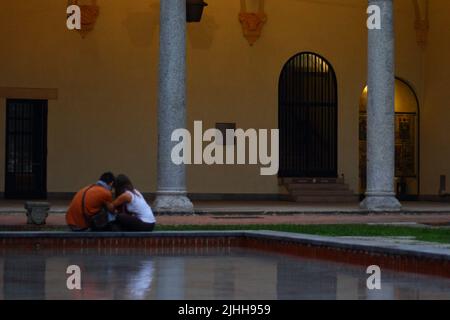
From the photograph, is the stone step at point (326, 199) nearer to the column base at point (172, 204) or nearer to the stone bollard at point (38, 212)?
the column base at point (172, 204)

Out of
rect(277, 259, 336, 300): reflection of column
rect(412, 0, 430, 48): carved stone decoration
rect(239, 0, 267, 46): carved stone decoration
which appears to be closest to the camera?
rect(277, 259, 336, 300): reflection of column

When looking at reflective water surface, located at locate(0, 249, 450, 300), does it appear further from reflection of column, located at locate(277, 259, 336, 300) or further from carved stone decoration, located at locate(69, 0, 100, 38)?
carved stone decoration, located at locate(69, 0, 100, 38)

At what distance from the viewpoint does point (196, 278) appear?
1145cm

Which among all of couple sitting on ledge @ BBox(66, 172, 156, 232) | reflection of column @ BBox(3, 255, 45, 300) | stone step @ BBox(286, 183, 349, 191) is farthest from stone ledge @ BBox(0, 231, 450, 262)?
stone step @ BBox(286, 183, 349, 191)

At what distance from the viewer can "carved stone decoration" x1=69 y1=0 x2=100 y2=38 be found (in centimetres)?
3027

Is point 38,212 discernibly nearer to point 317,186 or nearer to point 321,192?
point 321,192

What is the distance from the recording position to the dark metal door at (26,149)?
30.0m

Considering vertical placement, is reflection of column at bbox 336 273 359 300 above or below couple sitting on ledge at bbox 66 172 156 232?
below

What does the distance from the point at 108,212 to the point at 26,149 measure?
14.6 metres

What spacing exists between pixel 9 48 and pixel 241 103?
6.83 meters

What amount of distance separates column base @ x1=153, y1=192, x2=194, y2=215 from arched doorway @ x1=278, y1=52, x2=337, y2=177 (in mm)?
9095

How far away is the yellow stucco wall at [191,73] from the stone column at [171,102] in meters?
Answer: 7.45

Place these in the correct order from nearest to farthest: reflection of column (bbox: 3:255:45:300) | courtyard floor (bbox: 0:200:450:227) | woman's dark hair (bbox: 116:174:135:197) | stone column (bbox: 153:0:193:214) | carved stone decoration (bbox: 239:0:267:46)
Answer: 1. reflection of column (bbox: 3:255:45:300)
2. woman's dark hair (bbox: 116:174:135:197)
3. courtyard floor (bbox: 0:200:450:227)
4. stone column (bbox: 153:0:193:214)
5. carved stone decoration (bbox: 239:0:267:46)
